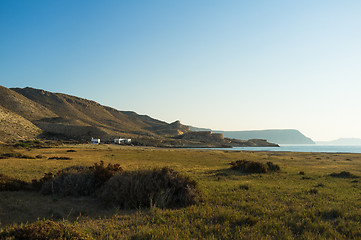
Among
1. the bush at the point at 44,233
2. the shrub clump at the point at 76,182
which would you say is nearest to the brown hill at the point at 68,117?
the shrub clump at the point at 76,182

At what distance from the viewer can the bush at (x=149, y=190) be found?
961 centimetres

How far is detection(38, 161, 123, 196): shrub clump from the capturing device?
37.8 feet

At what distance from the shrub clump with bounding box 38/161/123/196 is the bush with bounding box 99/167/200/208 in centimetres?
136

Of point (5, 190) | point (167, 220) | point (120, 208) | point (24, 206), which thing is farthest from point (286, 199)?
point (5, 190)

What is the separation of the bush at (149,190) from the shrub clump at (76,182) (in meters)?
1.36

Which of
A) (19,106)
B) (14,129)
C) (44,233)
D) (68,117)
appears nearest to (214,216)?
(44,233)

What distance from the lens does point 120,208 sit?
9.50 metres

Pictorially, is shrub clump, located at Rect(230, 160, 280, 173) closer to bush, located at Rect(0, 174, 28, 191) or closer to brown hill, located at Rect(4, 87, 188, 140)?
bush, located at Rect(0, 174, 28, 191)

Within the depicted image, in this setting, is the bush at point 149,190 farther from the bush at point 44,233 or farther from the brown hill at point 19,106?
the brown hill at point 19,106

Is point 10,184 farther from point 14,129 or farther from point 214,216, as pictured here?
point 14,129

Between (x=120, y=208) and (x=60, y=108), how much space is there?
15502 centimetres

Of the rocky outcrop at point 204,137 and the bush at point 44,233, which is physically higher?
the rocky outcrop at point 204,137

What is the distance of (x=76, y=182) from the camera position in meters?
11.8

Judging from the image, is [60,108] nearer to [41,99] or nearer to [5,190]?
[41,99]
